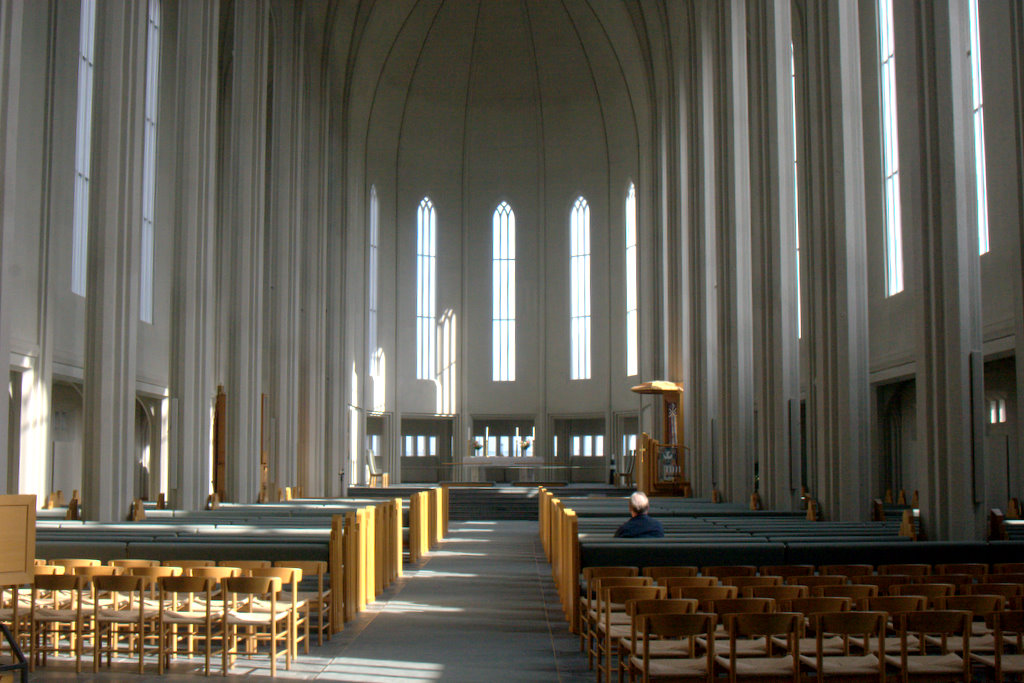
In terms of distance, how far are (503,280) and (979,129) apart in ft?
80.8

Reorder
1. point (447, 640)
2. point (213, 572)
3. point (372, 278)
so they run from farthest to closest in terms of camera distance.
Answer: point (372, 278), point (447, 640), point (213, 572)

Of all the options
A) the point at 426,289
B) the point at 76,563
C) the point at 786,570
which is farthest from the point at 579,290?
the point at 76,563

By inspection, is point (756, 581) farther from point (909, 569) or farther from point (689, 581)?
point (909, 569)

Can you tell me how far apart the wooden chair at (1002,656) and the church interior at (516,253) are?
17.7ft

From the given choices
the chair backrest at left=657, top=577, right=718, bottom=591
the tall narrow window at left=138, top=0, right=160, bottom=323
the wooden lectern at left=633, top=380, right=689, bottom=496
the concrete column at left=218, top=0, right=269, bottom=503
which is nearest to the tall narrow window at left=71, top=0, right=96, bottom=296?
the tall narrow window at left=138, top=0, right=160, bottom=323

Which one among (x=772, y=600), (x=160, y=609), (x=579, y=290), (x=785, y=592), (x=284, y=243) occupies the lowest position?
(x=160, y=609)

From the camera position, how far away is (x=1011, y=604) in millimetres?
6805

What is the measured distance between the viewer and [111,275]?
15.7 m

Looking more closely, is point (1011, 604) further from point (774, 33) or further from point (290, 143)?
point (290, 143)

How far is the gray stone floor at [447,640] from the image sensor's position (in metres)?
7.39

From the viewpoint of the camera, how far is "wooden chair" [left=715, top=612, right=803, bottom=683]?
18.3ft

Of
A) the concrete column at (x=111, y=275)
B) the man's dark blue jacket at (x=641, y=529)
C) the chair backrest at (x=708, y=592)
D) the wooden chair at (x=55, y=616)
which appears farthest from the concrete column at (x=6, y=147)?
the chair backrest at (x=708, y=592)

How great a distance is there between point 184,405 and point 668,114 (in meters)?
18.3

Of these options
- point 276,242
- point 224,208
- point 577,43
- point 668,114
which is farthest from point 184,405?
point 577,43
